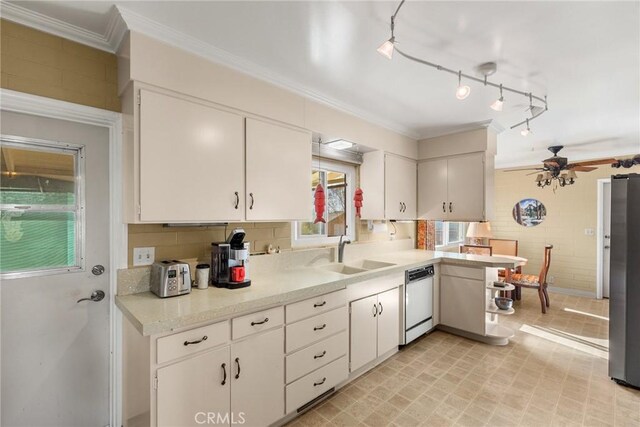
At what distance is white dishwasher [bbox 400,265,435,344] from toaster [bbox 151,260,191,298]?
2113mm

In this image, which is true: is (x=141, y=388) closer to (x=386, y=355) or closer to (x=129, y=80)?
(x=129, y=80)

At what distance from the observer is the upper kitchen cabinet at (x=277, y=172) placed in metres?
2.13

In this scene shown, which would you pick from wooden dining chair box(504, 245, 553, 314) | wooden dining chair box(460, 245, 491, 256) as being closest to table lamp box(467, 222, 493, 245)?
wooden dining chair box(460, 245, 491, 256)

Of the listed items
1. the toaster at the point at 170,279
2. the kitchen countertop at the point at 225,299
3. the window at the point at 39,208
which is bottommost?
the kitchen countertop at the point at 225,299

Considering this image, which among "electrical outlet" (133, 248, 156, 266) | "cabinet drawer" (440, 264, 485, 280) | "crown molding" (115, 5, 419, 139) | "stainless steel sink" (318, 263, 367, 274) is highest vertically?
"crown molding" (115, 5, 419, 139)

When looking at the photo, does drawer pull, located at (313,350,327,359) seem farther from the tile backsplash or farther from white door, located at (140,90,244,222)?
white door, located at (140,90,244,222)

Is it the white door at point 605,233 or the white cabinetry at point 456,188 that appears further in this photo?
the white door at point 605,233

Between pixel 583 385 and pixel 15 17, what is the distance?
185 inches

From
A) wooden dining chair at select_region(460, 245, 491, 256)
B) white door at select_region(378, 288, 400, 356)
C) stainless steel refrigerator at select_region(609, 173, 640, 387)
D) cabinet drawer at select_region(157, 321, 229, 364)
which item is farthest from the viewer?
wooden dining chair at select_region(460, 245, 491, 256)

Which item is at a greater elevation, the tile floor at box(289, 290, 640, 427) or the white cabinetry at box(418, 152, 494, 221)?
the white cabinetry at box(418, 152, 494, 221)

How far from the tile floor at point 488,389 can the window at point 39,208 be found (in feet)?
6.11

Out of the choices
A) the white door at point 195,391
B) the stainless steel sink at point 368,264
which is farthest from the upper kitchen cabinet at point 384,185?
the white door at point 195,391

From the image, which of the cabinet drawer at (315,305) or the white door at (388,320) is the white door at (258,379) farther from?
the white door at (388,320)

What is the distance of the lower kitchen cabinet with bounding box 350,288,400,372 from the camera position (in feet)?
8.10
